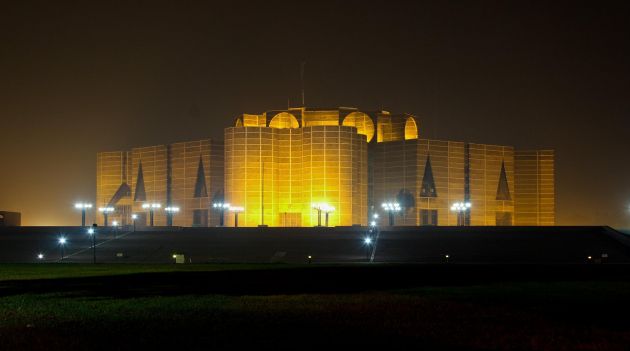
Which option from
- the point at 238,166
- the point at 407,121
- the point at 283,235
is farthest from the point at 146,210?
the point at 283,235

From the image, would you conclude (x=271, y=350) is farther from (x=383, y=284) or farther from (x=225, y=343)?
(x=383, y=284)

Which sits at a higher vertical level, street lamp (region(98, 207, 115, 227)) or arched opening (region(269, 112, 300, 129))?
arched opening (region(269, 112, 300, 129))

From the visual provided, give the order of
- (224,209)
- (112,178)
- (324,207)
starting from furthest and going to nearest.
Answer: (112,178), (224,209), (324,207)

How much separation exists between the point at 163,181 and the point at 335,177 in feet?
72.2

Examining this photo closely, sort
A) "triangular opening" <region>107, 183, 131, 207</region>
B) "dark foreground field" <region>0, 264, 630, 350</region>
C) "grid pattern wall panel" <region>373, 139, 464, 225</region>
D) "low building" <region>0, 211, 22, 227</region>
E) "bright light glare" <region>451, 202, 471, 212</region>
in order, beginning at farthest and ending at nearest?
"triangular opening" <region>107, 183, 131, 207</region> < "low building" <region>0, 211, 22, 227</region> < "grid pattern wall panel" <region>373, 139, 464, 225</region> < "bright light glare" <region>451, 202, 471, 212</region> < "dark foreground field" <region>0, 264, 630, 350</region>

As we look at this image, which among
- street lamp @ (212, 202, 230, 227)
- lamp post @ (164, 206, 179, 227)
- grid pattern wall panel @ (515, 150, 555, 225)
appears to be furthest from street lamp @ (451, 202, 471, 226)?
lamp post @ (164, 206, 179, 227)

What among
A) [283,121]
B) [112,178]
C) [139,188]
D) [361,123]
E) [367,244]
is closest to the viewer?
[367,244]

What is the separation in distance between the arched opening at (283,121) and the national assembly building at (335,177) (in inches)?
4.0

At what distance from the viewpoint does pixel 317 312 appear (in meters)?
20.7

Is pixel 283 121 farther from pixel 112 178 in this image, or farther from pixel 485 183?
pixel 112 178

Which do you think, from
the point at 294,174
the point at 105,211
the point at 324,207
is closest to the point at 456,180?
the point at 324,207

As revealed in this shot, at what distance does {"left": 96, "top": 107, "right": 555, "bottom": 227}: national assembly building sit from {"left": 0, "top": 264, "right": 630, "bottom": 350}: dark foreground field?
2385 inches

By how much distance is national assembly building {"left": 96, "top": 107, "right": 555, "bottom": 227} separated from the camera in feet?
305

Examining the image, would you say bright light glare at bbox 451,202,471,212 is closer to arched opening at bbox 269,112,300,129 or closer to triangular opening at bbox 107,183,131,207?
arched opening at bbox 269,112,300,129
